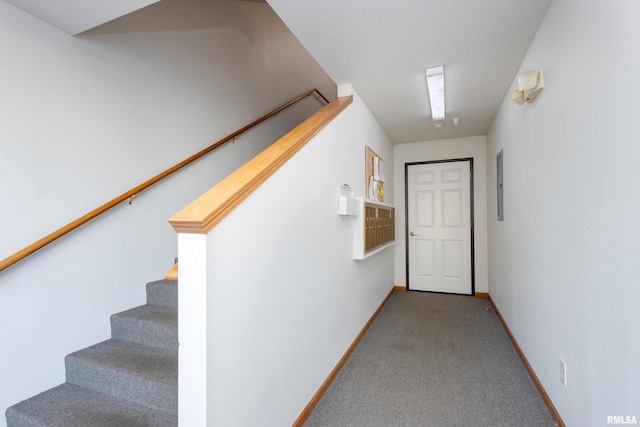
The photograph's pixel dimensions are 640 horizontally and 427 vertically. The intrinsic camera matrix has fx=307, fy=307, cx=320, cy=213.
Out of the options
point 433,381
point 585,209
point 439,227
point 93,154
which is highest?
point 93,154

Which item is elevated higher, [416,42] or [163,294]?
[416,42]

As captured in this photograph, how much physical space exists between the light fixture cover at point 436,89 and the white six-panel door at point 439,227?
147 centimetres

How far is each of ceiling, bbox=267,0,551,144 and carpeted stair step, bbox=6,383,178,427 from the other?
2.20 meters

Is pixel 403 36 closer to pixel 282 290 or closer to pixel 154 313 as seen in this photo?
pixel 282 290

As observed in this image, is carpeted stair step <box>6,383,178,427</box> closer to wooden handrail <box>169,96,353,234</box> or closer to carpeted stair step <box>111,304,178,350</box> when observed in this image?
carpeted stair step <box>111,304,178,350</box>

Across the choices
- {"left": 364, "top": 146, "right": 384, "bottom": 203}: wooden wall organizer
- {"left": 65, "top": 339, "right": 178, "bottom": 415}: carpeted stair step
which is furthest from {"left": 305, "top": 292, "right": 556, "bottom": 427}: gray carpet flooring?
{"left": 364, "top": 146, "right": 384, "bottom": 203}: wooden wall organizer

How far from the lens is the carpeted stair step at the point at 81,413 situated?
1.42 meters

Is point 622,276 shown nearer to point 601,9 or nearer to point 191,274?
point 601,9

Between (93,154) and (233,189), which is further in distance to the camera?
(93,154)

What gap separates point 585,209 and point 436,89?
1750 mm

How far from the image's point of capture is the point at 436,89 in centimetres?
269

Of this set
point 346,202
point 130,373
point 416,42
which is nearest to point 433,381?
point 346,202

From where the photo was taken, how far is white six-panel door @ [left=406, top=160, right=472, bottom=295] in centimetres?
450

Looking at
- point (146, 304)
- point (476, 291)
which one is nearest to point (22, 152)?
point (146, 304)
